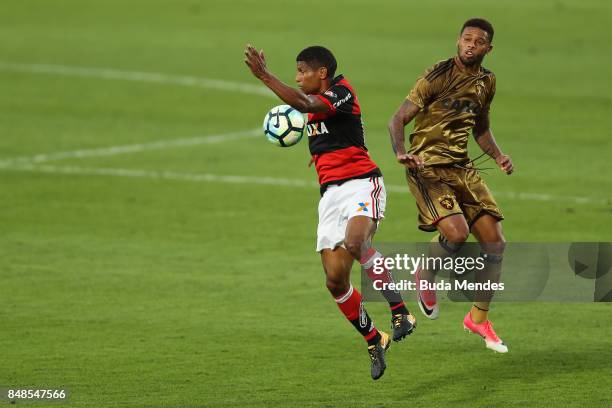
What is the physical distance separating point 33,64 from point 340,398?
2041 centimetres

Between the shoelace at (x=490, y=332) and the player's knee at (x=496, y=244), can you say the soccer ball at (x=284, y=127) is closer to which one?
the player's knee at (x=496, y=244)

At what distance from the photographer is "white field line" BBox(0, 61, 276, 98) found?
27.5 meters

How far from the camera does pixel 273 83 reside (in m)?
10.4

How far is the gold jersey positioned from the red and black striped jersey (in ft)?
2.29

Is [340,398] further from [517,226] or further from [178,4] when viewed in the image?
[178,4]

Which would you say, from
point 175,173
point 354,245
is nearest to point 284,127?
point 354,245

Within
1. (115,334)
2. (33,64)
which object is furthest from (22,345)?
(33,64)

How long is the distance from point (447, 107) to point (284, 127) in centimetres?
153

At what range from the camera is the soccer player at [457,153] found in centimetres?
1165

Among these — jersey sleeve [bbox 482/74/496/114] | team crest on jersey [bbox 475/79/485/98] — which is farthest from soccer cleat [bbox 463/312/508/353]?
team crest on jersey [bbox 475/79/485/98]

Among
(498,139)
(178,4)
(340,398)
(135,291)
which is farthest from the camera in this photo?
(178,4)

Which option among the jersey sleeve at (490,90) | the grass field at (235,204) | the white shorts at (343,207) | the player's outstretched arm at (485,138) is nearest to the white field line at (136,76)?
the grass field at (235,204)

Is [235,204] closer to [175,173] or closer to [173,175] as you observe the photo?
[173,175]

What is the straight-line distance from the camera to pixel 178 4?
37.1 metres
